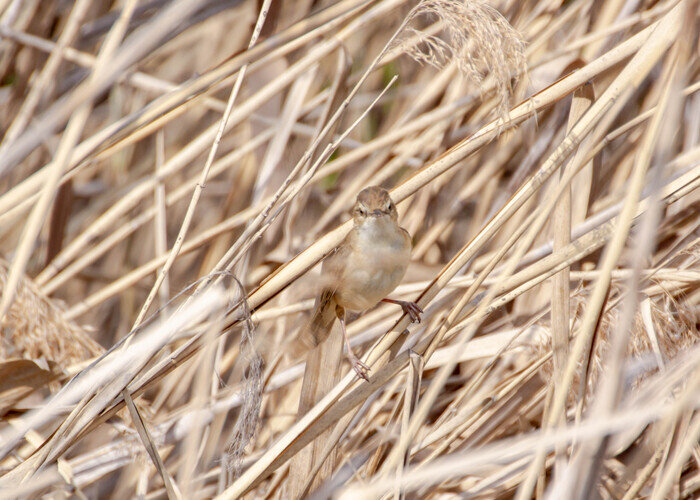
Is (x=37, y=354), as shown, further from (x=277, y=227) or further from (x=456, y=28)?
(x=456, y=28)

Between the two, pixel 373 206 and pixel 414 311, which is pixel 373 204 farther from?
pixel 414 311

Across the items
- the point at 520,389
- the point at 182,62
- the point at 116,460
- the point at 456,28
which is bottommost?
the point at 520,389

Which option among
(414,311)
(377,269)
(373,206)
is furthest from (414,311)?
(373,206)

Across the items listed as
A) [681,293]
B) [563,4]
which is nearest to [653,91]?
[563,4]

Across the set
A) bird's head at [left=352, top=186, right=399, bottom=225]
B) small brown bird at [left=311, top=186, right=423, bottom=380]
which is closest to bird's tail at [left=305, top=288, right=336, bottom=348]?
small brown bird at [left=311, top=186, right=423, bottom=380]

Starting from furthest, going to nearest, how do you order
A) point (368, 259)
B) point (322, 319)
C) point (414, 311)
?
1. point (322, 319)
2. point (368, 259)
3. point (414, 311)

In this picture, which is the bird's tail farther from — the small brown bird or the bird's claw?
the bird's claw

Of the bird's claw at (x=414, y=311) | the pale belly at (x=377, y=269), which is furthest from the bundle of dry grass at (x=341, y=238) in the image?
the pale belly at (x=377, y=269)

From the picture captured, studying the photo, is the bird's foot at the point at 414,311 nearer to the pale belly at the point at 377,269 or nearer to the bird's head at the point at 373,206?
the pale belly at the point at 377,269
